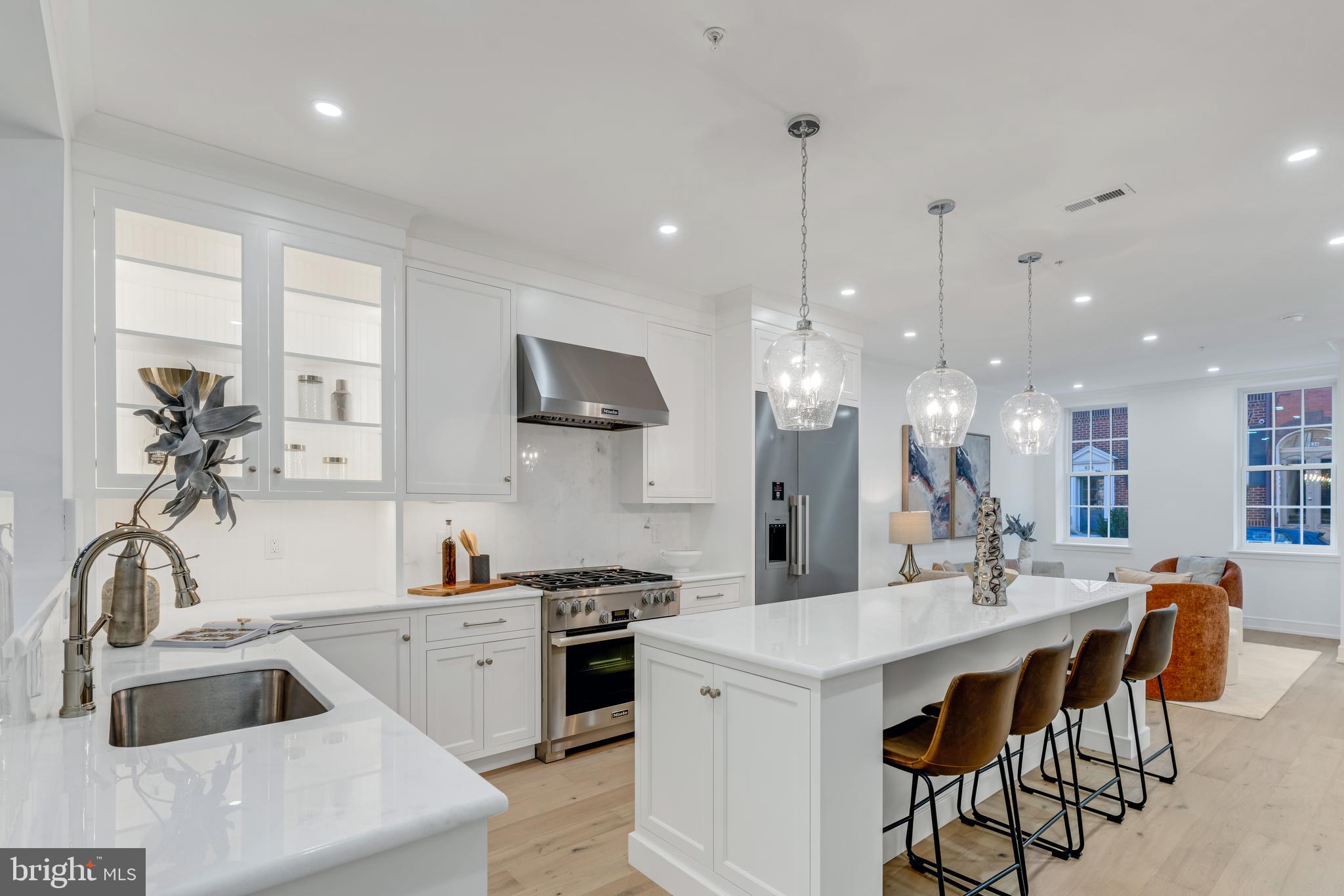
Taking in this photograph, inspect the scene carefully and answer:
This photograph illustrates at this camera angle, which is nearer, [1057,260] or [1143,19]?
[1143,19]

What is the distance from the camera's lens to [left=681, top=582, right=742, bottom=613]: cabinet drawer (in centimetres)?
418

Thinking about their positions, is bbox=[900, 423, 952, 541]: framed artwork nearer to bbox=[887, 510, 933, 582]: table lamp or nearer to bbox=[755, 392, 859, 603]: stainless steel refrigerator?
bbox=[887, 510, 933, 582]: table lamp

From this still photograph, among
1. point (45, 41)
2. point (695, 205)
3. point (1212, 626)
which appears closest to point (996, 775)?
point (1212, 626)

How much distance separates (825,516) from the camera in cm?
488

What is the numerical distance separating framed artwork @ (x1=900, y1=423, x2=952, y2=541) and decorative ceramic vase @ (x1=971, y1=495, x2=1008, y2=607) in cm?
390

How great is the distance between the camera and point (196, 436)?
Result: 1972mm

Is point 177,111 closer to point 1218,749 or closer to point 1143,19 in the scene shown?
point 1143,19

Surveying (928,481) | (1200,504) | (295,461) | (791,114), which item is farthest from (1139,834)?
(1200,504)

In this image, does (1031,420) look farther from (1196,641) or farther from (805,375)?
(1196,641)

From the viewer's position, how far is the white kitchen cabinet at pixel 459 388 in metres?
3.39

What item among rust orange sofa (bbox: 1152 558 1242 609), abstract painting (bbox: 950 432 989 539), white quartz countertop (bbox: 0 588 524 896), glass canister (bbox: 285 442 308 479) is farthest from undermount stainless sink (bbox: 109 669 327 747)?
rust orange sofa (bbox: 1152 558 1242 609)

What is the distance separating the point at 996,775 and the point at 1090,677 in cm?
75

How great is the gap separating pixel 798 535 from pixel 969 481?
3.94 meters

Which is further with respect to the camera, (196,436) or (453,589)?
(453,589)
